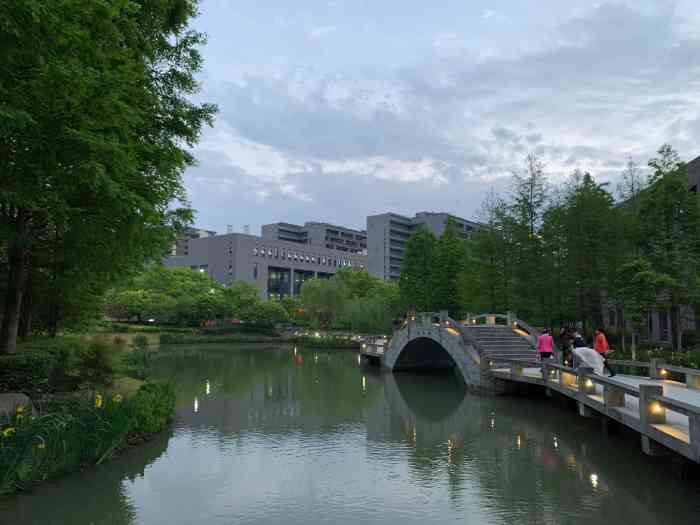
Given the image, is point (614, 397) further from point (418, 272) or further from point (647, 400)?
point (418, 272)

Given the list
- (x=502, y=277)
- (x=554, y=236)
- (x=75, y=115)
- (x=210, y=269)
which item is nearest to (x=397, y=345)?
(x=502, y=277)

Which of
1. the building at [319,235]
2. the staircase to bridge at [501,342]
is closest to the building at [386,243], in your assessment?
the building at [319,235]

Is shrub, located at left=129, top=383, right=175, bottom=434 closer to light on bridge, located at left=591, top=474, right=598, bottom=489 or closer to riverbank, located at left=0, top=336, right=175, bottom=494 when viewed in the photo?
riverbank, located at left=0, top=336, right=175, bottom=494

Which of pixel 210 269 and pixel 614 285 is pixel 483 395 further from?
pixel 210 269

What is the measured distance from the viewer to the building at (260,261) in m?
139

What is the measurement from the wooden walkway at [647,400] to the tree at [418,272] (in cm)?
3058

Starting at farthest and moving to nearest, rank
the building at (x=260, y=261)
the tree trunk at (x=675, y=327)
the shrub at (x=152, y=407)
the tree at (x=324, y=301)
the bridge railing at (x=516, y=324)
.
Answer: the building at (x=260, y=261)
the tree at (x=324, y=301)
the bridge railing at (x=516, y=324)
the tree trunk at (x=675, y=327)
the shrub at (x=152, y=407)

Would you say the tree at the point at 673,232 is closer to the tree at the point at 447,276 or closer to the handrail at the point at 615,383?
the handrail at the point at 615,383

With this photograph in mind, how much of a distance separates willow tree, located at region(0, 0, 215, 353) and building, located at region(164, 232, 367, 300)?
4446 inches

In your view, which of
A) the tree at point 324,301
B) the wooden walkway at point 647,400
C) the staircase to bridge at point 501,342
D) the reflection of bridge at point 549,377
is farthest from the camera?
the tree at point 324,301

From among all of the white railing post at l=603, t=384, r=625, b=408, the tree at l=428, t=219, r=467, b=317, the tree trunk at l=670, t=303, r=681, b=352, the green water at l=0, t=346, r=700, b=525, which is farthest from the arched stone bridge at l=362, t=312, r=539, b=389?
the white railing post at l=603, t=384, r=625, b=408

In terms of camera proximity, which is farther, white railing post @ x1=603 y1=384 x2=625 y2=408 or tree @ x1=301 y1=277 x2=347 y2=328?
tree @ x1=301 y1=277 x2=347 y2=328

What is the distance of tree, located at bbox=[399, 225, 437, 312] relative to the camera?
189ft

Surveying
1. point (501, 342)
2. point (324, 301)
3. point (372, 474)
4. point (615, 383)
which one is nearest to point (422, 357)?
point (501, 342)
